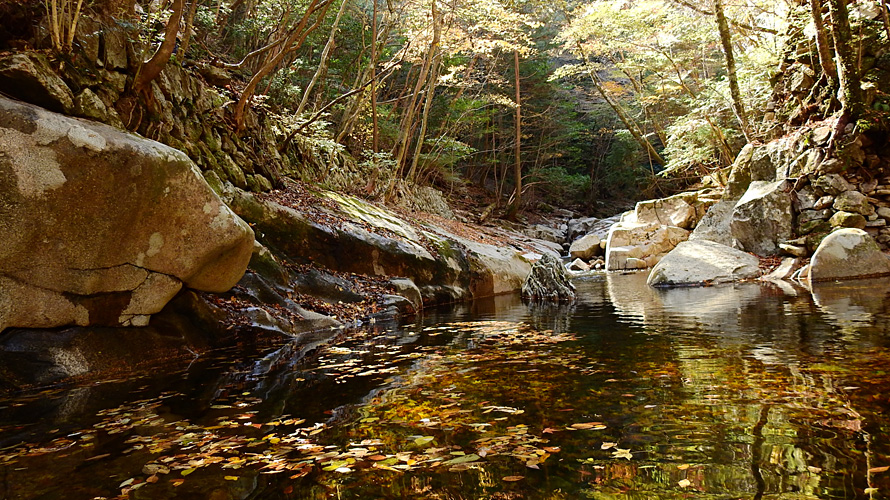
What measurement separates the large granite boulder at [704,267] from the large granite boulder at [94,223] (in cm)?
1026

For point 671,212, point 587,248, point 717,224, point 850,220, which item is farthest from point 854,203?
point 587,248

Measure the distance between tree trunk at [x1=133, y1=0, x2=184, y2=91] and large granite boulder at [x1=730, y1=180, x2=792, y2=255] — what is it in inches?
544

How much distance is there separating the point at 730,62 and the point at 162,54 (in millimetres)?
15867

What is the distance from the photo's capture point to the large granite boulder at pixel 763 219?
42.5 feet

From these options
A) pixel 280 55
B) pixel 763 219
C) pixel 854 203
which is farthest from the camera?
pixel 763 219

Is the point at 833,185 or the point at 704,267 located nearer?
the point at 833,185

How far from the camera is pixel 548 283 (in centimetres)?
1116

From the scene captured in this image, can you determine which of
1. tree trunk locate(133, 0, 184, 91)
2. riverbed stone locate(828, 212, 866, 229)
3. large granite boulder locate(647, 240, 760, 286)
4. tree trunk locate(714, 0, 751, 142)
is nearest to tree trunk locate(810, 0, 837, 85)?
tree trunk locate(714, 0, 751, 142)

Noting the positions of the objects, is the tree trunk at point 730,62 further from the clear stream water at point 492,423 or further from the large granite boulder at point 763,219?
the clear stream water at point 492,423

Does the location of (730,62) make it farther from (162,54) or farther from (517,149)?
(162,54)

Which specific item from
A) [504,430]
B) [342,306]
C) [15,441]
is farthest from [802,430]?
[342,306]

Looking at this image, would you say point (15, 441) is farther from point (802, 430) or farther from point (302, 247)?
point (302, 247)

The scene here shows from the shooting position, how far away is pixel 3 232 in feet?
14.5

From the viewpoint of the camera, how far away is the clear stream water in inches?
86.0
